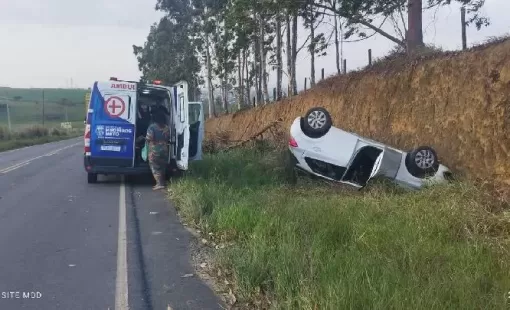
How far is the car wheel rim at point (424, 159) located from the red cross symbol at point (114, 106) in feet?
24.2

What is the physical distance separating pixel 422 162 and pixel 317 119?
230cm

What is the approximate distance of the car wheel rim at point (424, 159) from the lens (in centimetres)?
1074

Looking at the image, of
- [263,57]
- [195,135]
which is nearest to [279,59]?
[263,57]

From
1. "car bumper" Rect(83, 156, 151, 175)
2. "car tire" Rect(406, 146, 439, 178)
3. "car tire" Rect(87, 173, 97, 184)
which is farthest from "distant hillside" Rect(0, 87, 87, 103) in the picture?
"car tire" Rect(406, 146, 439, 178)

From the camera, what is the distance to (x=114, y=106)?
14766 mm

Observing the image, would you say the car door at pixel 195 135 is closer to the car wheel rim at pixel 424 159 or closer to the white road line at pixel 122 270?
the white road line at pixel 122 270

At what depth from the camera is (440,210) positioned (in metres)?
7.80

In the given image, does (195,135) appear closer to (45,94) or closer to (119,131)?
(119,131)

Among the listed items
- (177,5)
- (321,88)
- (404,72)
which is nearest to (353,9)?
(321,88)

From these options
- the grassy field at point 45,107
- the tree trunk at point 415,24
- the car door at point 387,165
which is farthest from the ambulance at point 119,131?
the grassy field at point 45,107

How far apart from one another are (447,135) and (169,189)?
6328 millimetres

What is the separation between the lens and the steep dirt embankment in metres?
9.61

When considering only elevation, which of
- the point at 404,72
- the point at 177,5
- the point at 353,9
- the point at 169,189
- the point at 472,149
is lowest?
the point at 169,189

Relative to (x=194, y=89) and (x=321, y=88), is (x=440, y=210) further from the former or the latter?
(x=194, y=89)
